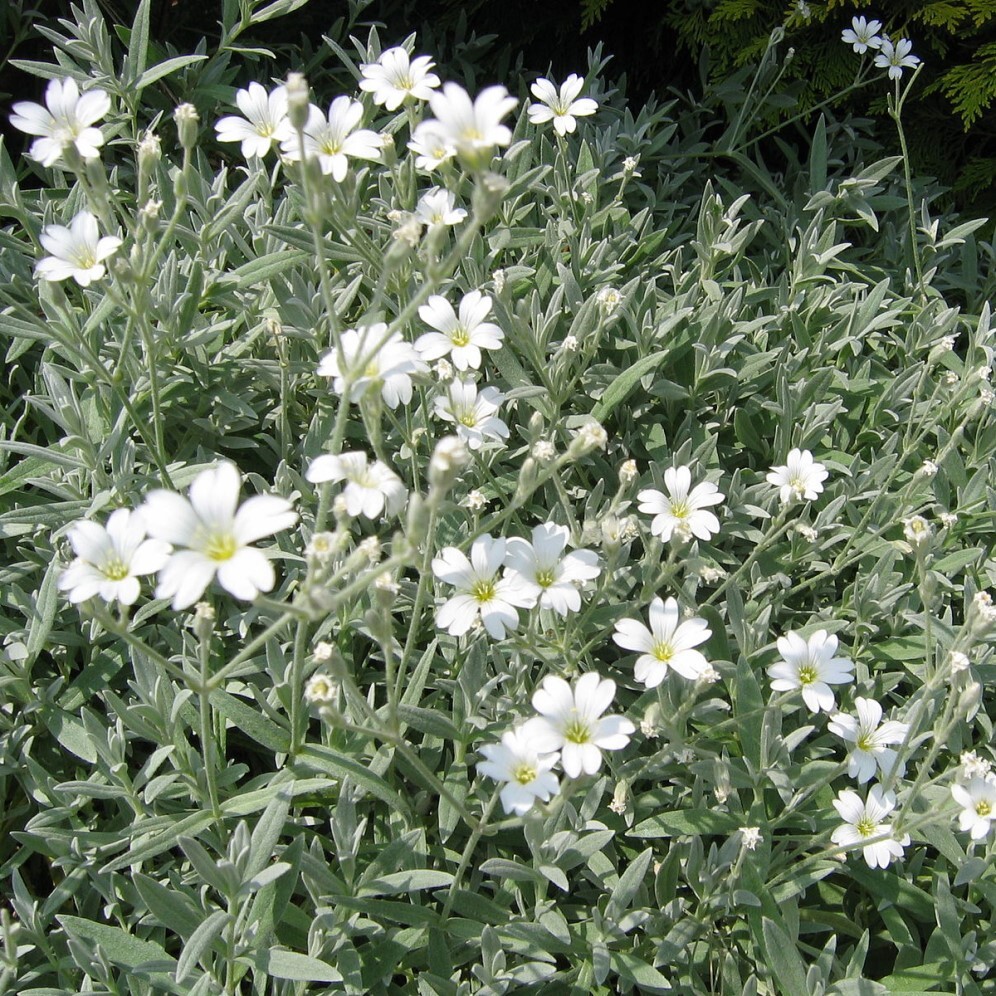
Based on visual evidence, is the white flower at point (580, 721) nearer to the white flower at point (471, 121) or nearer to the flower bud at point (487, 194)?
the flower bud at point (487, 194)

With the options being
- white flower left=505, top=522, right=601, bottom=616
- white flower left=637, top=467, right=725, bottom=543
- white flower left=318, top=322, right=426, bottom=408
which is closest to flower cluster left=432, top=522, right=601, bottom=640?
white flower left=505, top=522, right=601, bottom=616

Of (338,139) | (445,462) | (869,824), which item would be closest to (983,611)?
(869,824)

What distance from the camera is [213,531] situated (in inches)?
60.6

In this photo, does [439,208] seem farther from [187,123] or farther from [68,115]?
[68,115]

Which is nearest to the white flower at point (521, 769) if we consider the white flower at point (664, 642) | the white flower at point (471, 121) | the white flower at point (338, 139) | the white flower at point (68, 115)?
the white flower at point (664, 642)

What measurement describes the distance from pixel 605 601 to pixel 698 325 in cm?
103

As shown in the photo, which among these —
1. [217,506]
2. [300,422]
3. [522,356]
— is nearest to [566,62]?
[522,356]

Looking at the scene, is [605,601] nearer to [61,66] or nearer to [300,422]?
[300,422]

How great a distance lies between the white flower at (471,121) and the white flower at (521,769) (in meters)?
1.01

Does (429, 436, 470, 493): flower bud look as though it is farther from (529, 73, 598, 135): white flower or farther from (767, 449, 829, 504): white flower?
(529, 73, 598, 135): white flower

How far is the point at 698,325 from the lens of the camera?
10.2 ft

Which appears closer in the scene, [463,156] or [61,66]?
[463,156]

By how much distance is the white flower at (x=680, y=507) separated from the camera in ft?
7.41

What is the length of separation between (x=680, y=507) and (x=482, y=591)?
0.62 metres
